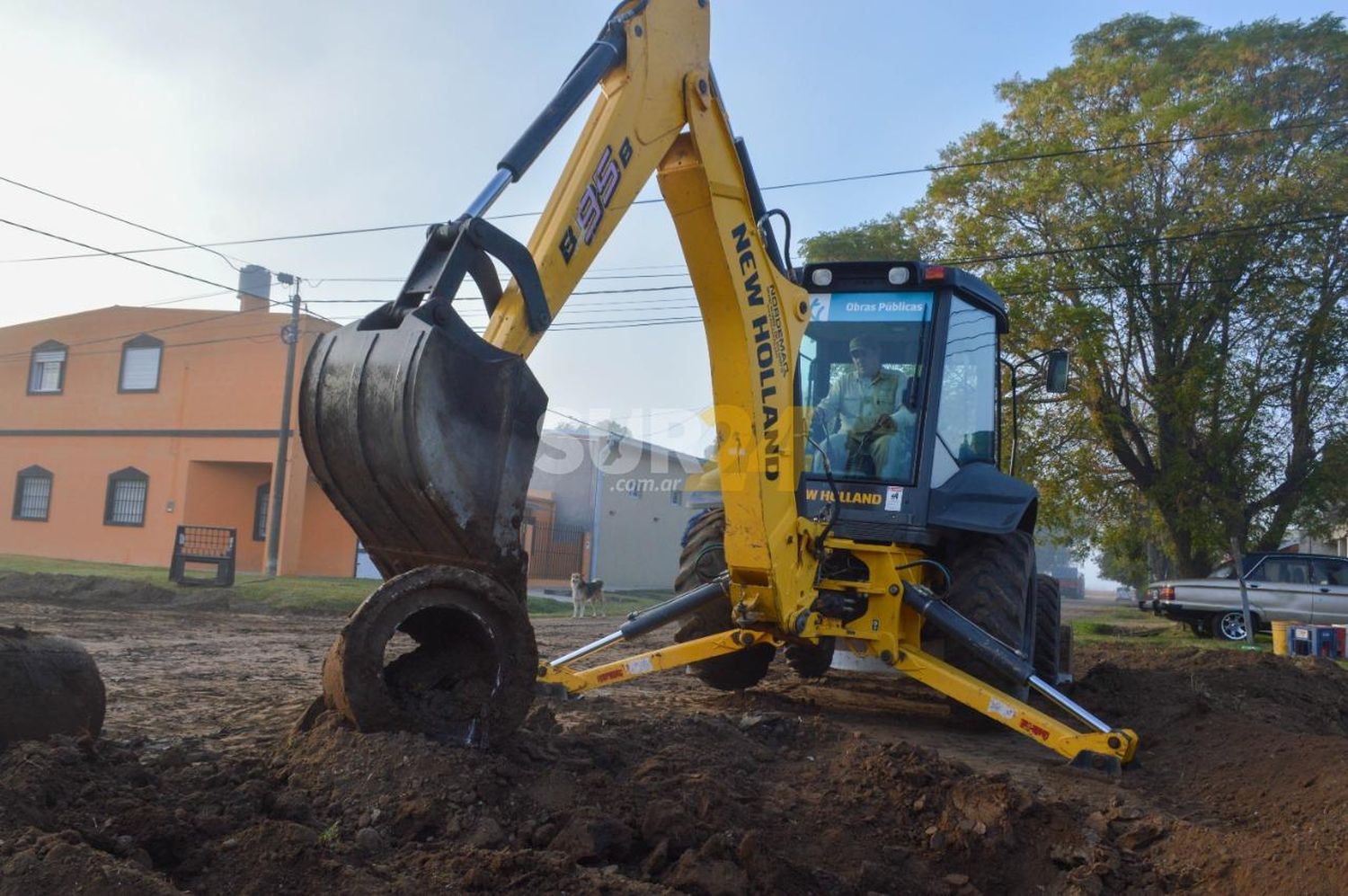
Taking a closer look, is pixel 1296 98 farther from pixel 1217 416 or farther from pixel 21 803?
pixel 21 803

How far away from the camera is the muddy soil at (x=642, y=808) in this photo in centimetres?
336

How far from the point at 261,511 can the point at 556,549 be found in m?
7.94

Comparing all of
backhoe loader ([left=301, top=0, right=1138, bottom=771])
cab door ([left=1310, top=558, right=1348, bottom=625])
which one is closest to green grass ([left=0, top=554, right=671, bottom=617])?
backhoe loader ([left=301, top=0, right=1138, bottom=771])

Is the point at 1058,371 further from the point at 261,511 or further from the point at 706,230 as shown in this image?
the point at 261,511

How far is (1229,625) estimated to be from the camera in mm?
18875

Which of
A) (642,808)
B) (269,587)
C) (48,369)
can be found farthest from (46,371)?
(642,808)

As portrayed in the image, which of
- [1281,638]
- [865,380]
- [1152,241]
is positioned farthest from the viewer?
[1152,241]

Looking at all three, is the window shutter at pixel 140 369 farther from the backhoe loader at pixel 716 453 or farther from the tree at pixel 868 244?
the backhoe loader at pixel 716 453

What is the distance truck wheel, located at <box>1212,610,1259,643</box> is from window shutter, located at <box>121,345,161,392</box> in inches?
975

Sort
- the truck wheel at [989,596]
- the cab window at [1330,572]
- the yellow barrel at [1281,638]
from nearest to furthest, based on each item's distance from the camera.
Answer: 1. the truck wheel at [989,596]
2. the yellow barrel at [1281,638]
3. the cab window at [1330,572]

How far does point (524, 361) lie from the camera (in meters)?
4.25

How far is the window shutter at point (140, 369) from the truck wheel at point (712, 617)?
24130 millimetres

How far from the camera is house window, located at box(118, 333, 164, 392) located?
92.4 ft

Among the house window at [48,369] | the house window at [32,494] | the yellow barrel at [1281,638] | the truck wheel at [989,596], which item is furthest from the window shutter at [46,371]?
the truck wheel at [989,596]
